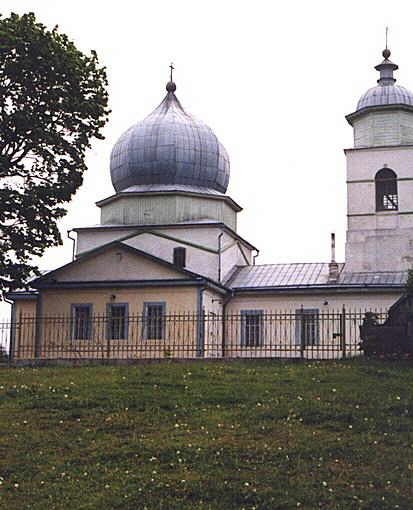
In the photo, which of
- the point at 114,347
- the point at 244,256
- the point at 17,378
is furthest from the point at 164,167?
the point at 17,378

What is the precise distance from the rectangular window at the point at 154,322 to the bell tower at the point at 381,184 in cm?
770

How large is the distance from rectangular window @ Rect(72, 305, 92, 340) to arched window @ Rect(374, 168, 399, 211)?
11.7 meters

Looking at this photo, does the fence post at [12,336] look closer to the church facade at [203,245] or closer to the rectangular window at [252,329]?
the church facade at [203,245]

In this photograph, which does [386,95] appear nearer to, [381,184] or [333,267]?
[381,184]

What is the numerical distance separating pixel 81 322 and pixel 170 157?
29.6 ft

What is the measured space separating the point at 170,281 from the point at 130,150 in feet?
28.0

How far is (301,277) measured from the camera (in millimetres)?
36188

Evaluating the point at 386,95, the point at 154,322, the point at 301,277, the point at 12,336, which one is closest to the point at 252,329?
the point at 301,277

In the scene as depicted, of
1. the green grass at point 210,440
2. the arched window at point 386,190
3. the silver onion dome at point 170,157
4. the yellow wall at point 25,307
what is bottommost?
the green grass at point 210,440

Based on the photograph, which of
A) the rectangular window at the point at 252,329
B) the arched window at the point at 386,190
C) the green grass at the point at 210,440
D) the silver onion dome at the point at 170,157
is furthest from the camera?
the silver onion dome at the point at 170,157

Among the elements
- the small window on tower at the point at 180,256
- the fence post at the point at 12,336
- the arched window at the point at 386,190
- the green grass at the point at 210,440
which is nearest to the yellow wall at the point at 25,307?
the fence post at the point at 12,336

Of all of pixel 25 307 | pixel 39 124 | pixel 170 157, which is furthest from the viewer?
pixel 170 157

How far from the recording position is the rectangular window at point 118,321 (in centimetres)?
3266

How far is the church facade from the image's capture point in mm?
33469
